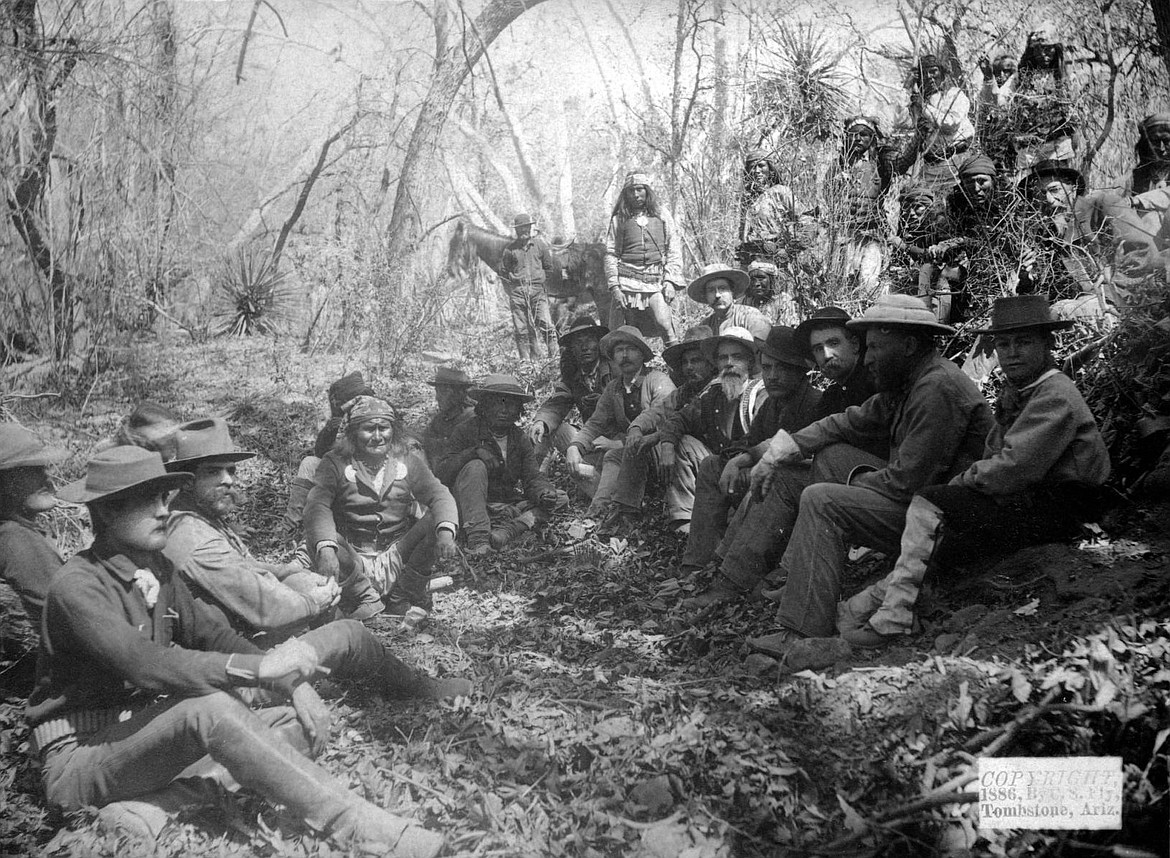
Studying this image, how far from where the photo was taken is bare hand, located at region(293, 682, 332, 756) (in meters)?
3.06

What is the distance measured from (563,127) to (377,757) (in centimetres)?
441

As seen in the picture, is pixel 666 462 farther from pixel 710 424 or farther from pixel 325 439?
pixel 325 439

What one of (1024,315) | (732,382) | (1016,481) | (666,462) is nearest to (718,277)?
(732,382)

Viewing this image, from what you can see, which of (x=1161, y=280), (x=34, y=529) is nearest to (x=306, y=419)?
(x=34, y=529)

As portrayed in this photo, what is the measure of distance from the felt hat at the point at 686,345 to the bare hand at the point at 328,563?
2837 millimetres

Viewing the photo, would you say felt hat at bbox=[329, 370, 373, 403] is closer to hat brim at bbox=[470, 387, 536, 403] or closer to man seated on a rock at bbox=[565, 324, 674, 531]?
hat brim at bbox=[470, 387, 536, 403]

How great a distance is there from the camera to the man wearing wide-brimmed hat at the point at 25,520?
317cm

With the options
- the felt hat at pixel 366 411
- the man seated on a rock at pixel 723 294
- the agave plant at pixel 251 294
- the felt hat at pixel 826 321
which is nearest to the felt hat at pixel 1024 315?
the felt hat at pixel 826 321

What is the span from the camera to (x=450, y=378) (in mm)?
5773

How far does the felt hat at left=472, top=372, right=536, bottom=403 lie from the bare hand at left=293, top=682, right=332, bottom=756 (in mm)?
3098

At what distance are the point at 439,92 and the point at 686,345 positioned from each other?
94.6 inches

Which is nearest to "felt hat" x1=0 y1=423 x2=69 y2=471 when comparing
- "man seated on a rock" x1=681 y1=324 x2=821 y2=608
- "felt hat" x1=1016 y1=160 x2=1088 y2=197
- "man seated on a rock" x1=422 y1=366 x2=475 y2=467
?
"man seated on a rock" x1=422 y1=366 x2=475 y2=467

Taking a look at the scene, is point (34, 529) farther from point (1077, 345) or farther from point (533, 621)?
point (1077, 345)

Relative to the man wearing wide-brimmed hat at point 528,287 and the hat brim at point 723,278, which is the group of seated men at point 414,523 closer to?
the man wearing wide-brimmed hat at point 528,287
